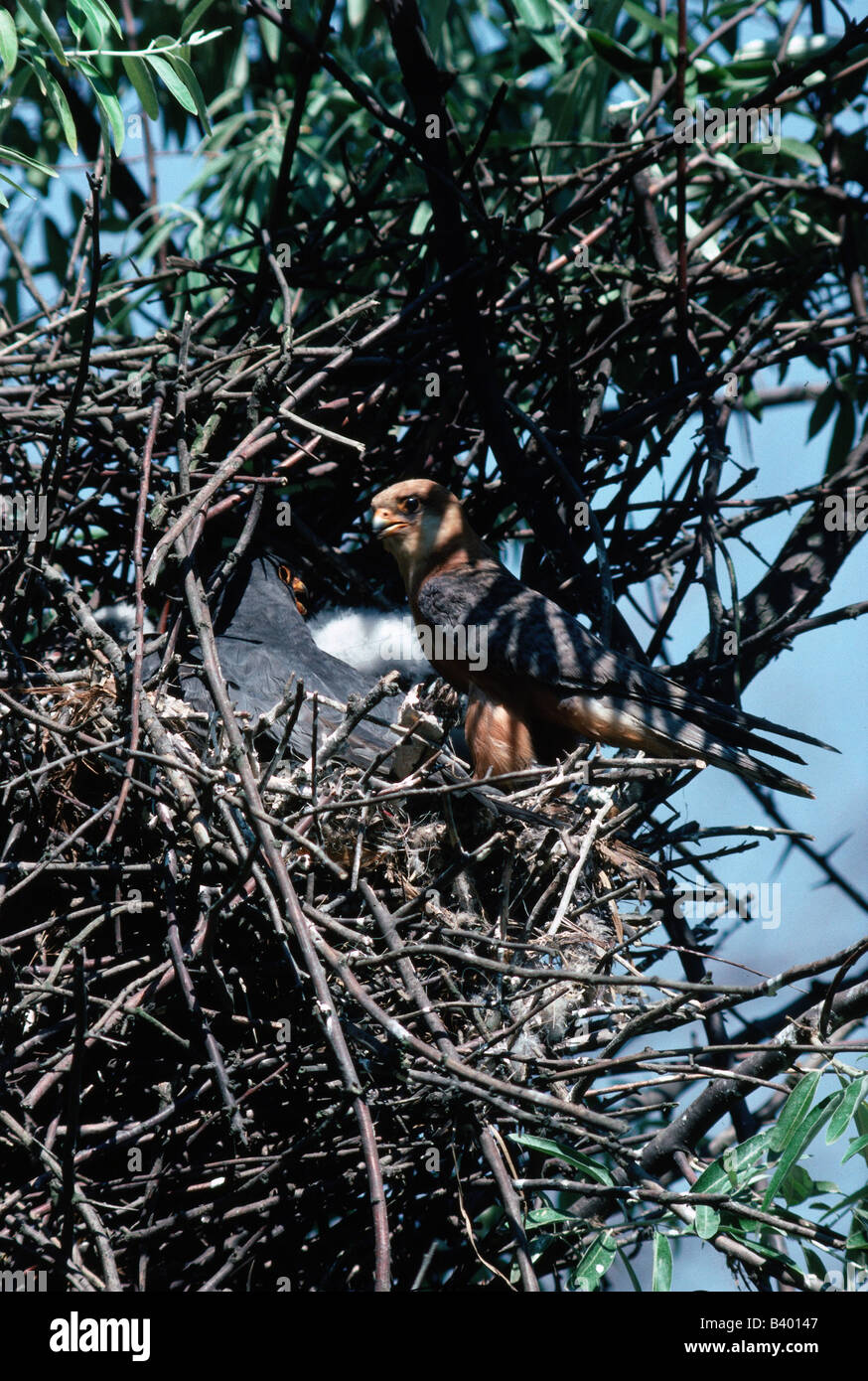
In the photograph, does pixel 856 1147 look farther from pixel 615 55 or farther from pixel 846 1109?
pixel 615 55

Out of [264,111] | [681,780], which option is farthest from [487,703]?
[264,111]

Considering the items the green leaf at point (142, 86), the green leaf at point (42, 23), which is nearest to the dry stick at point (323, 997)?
the green leaf at point (42, 23)

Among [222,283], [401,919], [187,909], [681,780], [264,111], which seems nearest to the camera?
[401,919]

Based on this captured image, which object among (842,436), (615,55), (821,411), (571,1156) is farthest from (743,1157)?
(615,55)

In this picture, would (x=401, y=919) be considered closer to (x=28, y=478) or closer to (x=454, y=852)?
(x=454, y=852)

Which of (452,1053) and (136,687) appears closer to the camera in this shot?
(452,1053)

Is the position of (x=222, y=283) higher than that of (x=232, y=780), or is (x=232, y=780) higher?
(x=222, y=283)

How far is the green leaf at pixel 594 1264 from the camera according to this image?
291 centimetres

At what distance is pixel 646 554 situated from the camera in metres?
5.29

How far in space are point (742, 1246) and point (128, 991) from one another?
1.76 meters

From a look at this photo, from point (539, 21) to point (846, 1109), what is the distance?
4.47 m

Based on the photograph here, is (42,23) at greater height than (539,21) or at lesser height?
lesser

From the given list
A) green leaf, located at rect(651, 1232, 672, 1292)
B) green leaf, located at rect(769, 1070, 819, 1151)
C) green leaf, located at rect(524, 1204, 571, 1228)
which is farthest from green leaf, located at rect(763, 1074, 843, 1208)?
green leaf, located at rect(524, 1204, 571, 1228)

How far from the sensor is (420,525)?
506cm
